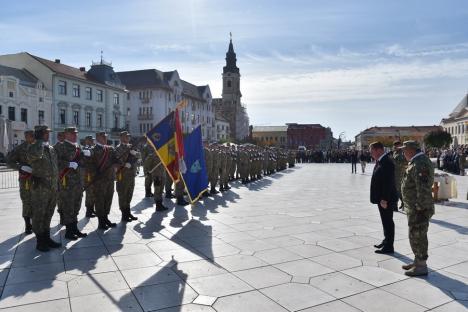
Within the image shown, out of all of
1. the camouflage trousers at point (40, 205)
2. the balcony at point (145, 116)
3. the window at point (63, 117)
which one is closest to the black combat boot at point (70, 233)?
the camouflage trousers at point (40, 205)

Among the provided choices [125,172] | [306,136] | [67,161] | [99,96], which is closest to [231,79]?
[306,136]

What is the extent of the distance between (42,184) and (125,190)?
2494mm

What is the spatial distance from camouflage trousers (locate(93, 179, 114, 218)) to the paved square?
1.57 feet

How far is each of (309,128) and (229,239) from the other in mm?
131237

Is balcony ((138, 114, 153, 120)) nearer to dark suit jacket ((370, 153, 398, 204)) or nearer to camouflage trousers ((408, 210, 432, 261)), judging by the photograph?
dark suit jacket ((370, 153, 398, 204))

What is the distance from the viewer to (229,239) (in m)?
7.04

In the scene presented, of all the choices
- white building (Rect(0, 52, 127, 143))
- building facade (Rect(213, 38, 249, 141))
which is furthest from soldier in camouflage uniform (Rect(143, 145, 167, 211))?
building facade (Rect(213, 38, 249, 141))

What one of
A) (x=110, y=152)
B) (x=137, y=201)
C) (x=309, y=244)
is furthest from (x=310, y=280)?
(x=137, y=201)

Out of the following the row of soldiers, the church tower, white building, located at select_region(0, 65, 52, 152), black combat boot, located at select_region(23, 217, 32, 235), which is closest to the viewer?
the row of soldiers

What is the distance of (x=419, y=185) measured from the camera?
202 inches

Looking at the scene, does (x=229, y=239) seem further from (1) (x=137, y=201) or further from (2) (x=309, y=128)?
(2) (x=309, y=128)

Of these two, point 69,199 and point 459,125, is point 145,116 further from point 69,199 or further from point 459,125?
point 459,125

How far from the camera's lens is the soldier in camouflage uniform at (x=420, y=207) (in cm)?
510

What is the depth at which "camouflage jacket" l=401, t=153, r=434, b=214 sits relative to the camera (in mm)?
5090
